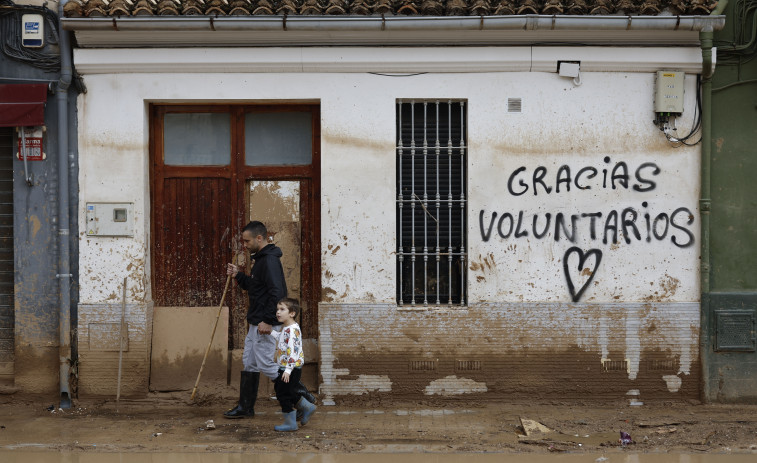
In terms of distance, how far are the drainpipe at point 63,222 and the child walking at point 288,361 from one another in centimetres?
236

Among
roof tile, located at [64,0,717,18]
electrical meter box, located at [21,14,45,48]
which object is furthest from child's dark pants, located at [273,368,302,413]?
electrical meter box, located at [21,14,45,48]

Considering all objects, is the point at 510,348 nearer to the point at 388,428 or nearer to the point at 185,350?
the point at 388,428

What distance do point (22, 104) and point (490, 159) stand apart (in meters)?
4.62

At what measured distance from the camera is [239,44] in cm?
811

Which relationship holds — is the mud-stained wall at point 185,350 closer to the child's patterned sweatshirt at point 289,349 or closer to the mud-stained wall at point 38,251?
the mud-stained wall at point 38,251

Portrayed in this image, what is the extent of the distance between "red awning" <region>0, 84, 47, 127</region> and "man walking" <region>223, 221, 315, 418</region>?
244 cm

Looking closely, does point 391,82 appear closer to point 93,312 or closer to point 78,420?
point 93,312

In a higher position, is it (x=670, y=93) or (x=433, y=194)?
(x=670, y=93)

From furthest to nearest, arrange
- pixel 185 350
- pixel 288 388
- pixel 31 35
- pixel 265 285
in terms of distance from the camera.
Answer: pixel 185 350 < pixel 31 35 < pixel 265 285 < pixel 288 388

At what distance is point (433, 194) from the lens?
832 centimetres

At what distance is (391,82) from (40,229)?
3.81 m

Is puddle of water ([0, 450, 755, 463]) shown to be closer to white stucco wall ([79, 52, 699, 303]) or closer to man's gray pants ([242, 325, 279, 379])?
man's gray pants ([242, 325, 279, 379])

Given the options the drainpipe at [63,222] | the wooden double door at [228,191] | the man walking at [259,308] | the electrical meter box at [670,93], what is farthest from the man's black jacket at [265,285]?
the electrical meter box at [670,93]

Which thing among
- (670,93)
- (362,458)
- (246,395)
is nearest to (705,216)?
(670,93)
